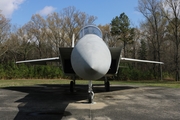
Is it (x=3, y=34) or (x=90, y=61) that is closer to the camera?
(x=90, y=61)

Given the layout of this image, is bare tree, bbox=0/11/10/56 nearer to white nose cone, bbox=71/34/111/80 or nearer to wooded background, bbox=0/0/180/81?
wooded background, bbox=0/0/180/81

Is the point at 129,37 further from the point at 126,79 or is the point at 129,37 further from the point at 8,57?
the point at 8,57

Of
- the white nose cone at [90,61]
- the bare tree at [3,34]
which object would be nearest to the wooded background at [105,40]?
the bare tree at [3,34]

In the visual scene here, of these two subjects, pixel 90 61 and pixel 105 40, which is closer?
pixel 90 61

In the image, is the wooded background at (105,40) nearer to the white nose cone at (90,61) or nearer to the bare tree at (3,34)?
the bare tree at (3,34)

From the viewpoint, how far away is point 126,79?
103 feet

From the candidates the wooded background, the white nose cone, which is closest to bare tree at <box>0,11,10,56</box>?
the wooded background

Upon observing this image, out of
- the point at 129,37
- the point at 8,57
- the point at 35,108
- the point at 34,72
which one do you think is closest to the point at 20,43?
the point at 8,57

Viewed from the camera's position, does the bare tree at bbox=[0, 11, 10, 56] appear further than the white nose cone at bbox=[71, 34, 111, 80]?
Yes

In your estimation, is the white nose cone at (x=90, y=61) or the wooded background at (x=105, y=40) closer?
the white nose cone at (x=90, y=61)

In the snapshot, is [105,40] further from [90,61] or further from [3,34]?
[90,61]

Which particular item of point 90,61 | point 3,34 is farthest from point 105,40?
point 90,61

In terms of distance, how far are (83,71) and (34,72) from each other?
28.3 m

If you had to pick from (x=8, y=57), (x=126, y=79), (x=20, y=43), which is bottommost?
(x=126, y=79)
